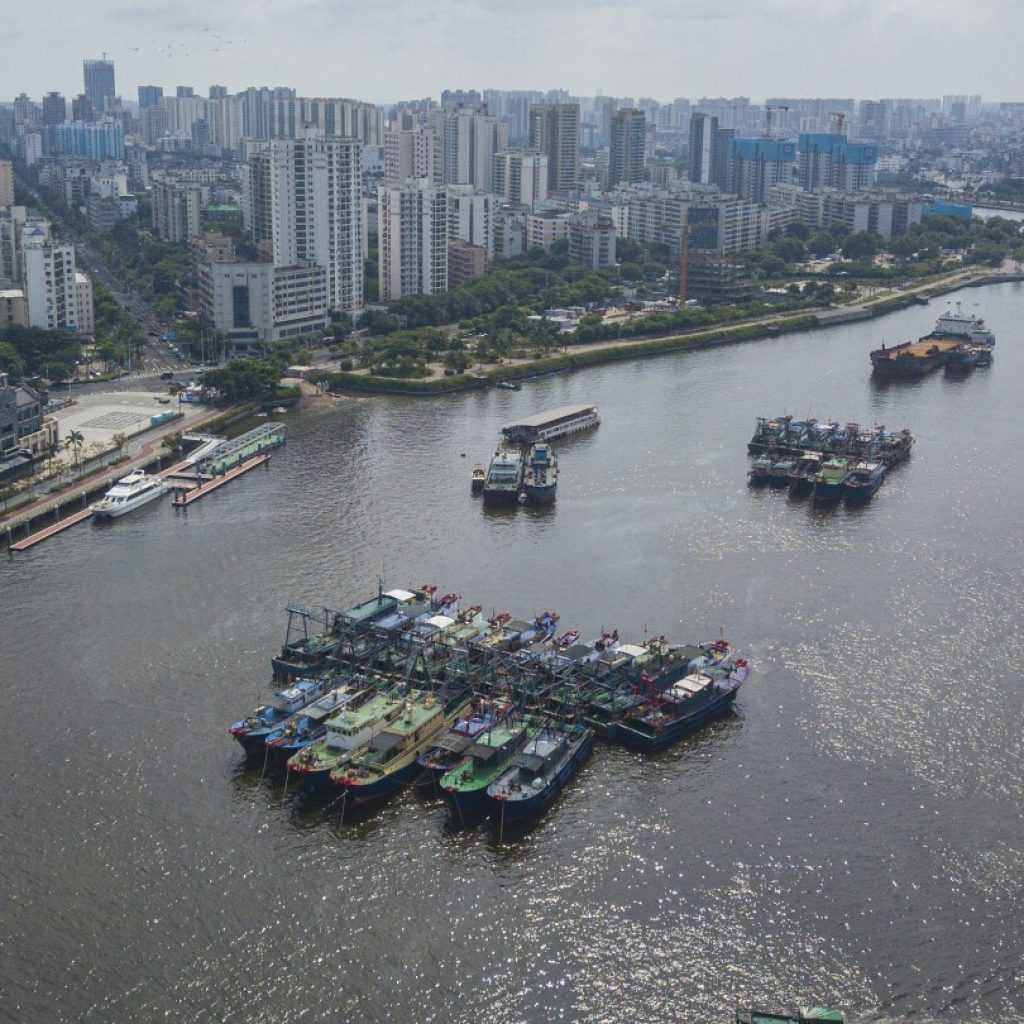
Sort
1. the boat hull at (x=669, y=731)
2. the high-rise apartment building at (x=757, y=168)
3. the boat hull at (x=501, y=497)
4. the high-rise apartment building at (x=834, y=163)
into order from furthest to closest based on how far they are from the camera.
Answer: the high-rise apartment building at (x=834, y=163), the high-rise apartment building at (x=757, y=168), the boat hull at (x=501, y=497), the boat hull at (x=669, y=731)

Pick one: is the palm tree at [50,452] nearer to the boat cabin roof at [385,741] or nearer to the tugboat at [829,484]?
the boat cabin roof at [385,741]

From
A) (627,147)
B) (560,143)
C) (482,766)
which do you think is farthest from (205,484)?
(627,147)

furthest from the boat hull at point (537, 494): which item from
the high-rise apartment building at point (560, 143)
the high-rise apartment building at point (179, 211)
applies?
the high-rise apartment building at point (560, 143)

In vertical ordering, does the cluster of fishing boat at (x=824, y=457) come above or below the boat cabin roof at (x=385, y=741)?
above

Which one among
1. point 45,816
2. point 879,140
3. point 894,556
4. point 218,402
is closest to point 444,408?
point 218,402

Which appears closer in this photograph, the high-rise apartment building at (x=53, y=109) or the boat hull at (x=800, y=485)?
the boat hull at (x=800, y=485)

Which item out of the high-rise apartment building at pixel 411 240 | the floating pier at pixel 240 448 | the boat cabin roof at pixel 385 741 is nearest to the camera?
the boat cabin roof at pixel 385 741

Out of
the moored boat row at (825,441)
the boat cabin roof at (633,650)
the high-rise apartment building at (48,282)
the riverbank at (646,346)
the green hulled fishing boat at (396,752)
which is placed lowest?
the green hulled fishing boat at (396,752)
